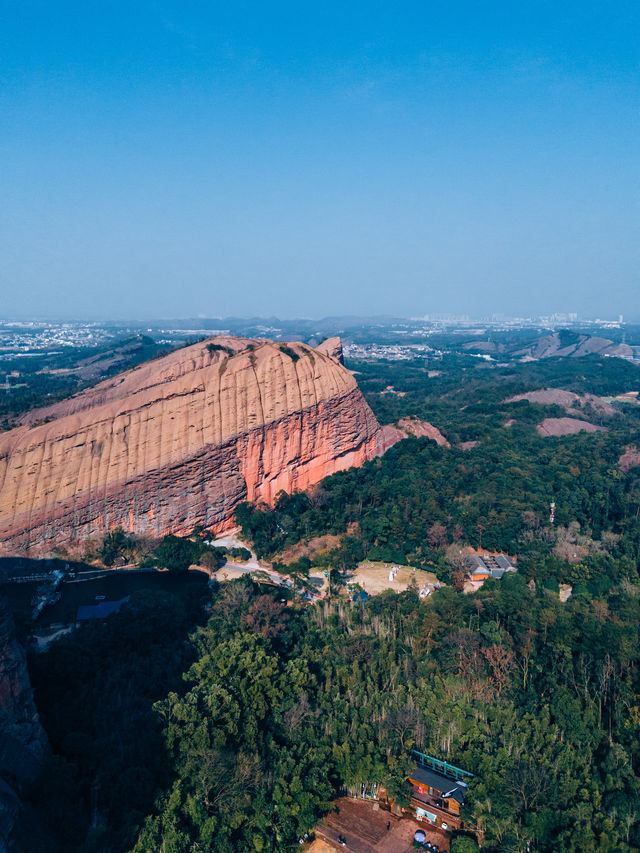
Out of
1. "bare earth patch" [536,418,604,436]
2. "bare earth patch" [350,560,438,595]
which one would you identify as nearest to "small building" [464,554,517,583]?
"bare earth patch" [350,560,438,595]

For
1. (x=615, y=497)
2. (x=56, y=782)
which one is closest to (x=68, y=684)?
(x=56, y=782)

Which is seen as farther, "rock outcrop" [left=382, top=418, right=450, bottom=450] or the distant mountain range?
the distant mountain range

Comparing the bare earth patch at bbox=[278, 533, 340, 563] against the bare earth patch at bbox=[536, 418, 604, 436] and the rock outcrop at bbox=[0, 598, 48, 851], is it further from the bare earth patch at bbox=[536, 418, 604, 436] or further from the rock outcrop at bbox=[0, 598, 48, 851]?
the bare earth patch at bbox=[536, 418, 604, 436]

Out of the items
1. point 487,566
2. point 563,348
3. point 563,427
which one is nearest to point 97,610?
point 487,566

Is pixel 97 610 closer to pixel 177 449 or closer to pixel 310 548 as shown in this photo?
pixel 177 449

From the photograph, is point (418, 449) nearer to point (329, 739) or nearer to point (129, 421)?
point (129, 421)

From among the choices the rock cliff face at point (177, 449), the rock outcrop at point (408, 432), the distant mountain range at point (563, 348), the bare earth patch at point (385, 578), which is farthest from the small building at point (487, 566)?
the distant mountain range at point (563, 348)
